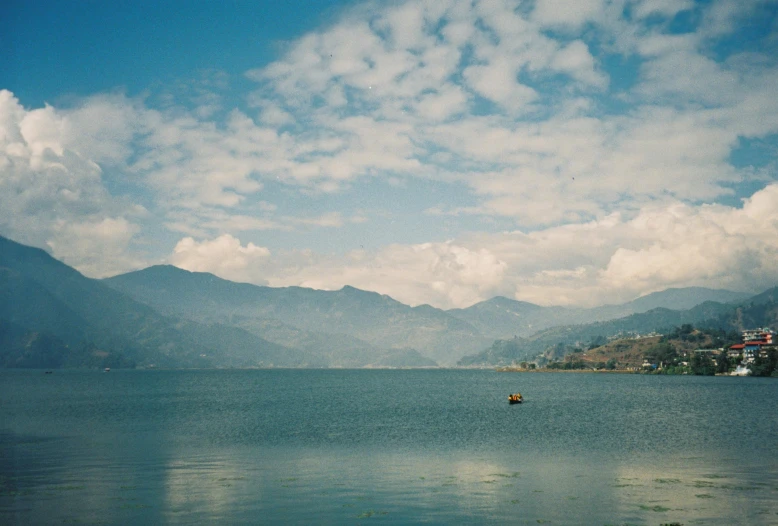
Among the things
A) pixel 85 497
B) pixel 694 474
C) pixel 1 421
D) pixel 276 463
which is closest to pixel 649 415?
pixel 694 474

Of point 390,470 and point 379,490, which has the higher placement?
point 379,490

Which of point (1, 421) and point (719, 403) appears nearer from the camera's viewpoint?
point (1, 421)

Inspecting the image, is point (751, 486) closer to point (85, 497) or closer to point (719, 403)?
point (85, 497)

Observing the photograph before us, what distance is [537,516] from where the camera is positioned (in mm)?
37844

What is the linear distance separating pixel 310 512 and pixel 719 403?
138 metres

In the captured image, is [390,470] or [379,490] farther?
[390,470]

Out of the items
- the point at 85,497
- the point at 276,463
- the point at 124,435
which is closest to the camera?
the point at 85,497

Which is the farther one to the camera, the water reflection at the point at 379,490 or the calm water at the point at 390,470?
the calm water at the point at 390,470

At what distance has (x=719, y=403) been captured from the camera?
14275 centimetres

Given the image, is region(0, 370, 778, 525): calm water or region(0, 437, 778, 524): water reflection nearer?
region(0, 437, 778, 524): water reflection

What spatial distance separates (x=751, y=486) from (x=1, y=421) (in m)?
112

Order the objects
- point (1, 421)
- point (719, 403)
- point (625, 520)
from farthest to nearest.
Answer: point (719, 403), point (1, 421), point (625, 520)

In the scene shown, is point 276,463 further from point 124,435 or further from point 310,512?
point 124,435

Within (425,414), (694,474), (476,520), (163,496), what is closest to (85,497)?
(163,496)
